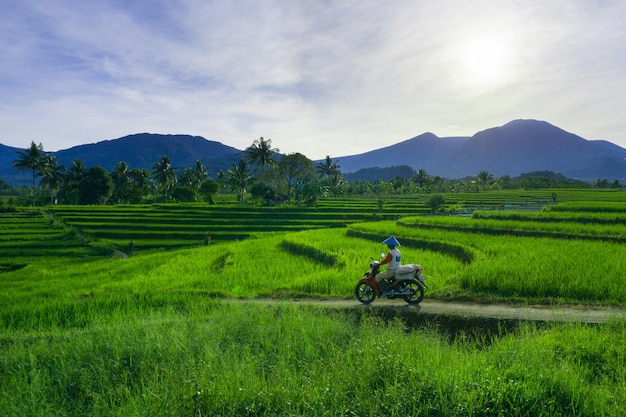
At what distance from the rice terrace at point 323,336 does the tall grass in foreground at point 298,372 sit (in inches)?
1.2

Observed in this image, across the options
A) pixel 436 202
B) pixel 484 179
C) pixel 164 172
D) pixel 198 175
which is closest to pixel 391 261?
pixel 436 202

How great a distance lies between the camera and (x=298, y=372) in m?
5.87

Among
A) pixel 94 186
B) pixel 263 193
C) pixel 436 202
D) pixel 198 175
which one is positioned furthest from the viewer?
pixel 198 175

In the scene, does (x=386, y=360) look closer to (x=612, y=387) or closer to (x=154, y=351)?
(x=612, y=387)

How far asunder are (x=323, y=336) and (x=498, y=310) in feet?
15.5

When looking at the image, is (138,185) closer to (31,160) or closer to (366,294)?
(31,160)

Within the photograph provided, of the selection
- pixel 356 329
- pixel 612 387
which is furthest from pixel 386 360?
pixel 612 387

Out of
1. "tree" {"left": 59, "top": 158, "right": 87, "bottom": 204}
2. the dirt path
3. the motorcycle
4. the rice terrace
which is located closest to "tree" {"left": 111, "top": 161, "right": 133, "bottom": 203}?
"tree" {"left": 59, "top": 158, "right": 87, "bottom": 204}

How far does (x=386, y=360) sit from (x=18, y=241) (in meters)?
32.5

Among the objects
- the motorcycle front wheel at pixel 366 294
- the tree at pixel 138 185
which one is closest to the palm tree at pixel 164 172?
the tree at pixel 138 185

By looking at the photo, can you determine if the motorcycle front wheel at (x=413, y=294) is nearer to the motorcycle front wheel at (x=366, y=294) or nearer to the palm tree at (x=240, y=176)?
the motorcycle front wheel at (x=366, y=294)

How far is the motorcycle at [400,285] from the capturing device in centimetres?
949

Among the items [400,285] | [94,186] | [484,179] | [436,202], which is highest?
[484,179]

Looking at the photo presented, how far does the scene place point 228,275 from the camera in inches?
555
